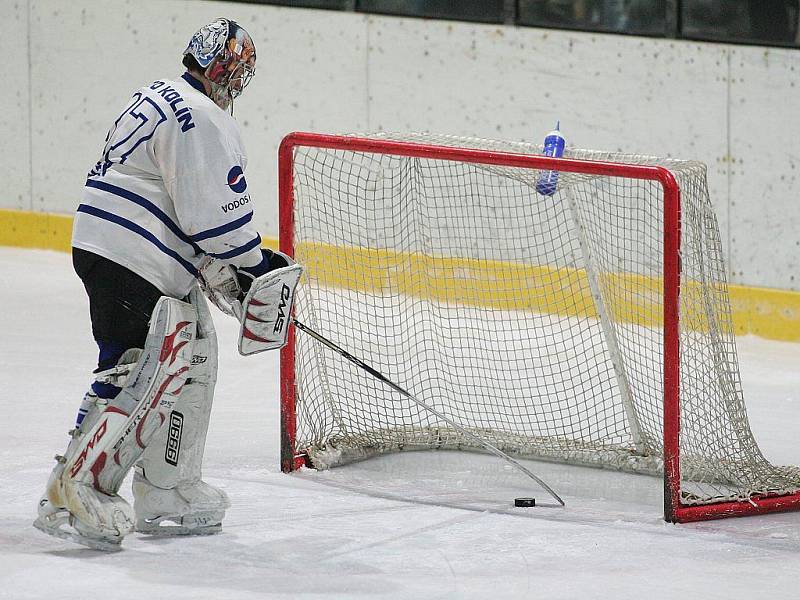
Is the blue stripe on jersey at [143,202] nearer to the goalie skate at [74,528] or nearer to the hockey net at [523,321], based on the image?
the goalie skate at [74,528]

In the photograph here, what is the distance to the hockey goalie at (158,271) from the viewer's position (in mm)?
4180

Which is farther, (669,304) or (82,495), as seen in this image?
(669,304)

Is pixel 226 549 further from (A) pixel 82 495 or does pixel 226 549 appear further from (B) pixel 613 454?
(B) pixel 613 454

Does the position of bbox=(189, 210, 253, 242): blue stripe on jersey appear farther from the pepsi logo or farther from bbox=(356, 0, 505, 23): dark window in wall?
bbox=(356, 0, 505, 23): dark window in wall

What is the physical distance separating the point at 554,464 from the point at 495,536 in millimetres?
864

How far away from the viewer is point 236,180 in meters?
4.21

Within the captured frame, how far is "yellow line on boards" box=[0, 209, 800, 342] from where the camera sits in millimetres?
5973

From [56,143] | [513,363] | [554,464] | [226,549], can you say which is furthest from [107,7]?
[226,549]

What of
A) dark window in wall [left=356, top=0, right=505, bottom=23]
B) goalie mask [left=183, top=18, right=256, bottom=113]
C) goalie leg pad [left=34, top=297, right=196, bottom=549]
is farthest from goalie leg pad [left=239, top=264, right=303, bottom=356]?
dark window in wall [left=356, top=0, right=505, bottom=23]

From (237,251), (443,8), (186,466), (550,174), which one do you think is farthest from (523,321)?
(237,251)

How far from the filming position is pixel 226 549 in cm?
436

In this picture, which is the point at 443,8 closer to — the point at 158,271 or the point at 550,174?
the point at 550,174

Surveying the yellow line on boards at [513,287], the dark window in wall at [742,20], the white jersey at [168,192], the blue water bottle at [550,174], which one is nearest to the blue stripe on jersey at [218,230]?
the white jersey at [168,192]

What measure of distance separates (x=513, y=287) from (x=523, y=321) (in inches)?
10.8
